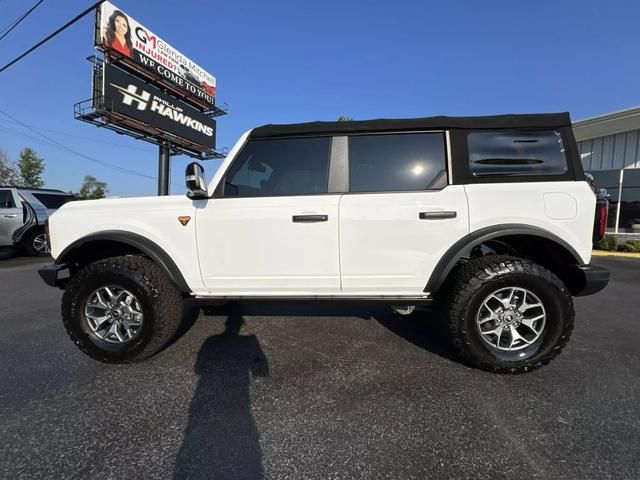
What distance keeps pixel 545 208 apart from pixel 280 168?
6.99 ft

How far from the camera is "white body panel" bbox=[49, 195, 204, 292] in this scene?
105 inches

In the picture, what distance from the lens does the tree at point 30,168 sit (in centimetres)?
4338

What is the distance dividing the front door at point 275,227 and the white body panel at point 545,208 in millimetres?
1148

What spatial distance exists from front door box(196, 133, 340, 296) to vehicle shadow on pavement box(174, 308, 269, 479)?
1.90 feet

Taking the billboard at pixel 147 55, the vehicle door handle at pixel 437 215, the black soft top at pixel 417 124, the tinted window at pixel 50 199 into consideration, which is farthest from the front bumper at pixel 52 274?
the billboard at pixel 147 55

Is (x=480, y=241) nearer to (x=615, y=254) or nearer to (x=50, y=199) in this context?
(x=615, y=254)

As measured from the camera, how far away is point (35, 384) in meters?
2.39

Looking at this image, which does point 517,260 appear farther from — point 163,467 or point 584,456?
point 163,467

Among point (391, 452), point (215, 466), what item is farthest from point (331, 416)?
point (215, 466)

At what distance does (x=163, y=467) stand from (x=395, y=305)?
185 cm

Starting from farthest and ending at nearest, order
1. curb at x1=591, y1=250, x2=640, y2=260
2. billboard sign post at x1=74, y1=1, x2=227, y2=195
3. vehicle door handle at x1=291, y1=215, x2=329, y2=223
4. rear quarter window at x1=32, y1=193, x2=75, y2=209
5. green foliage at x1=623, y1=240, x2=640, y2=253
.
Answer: billboard sign post at x1=74, y1=1, x2=227, y2=195 → green foliage at x1=623, y1=240, x2=640, y2=253 → curb at x1=591, y1=250, x2=640, y2=260 → rear quarter window at x1=32, y1=193, x2=75, y2=209 → vehicle door handle at x1=291, y1=215, x2=329, y2=223

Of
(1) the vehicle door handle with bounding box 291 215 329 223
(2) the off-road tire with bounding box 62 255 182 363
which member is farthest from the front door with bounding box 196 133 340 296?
(2) the off-road tire with bounding box 62 255 182 363

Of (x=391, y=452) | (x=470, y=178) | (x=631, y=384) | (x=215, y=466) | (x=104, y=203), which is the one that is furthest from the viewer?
(x=104, y=203)

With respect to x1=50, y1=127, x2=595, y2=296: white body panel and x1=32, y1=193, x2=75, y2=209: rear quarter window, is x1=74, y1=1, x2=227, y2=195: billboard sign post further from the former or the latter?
x1=50, y1=127, x2=595, y2=296: white body panel
